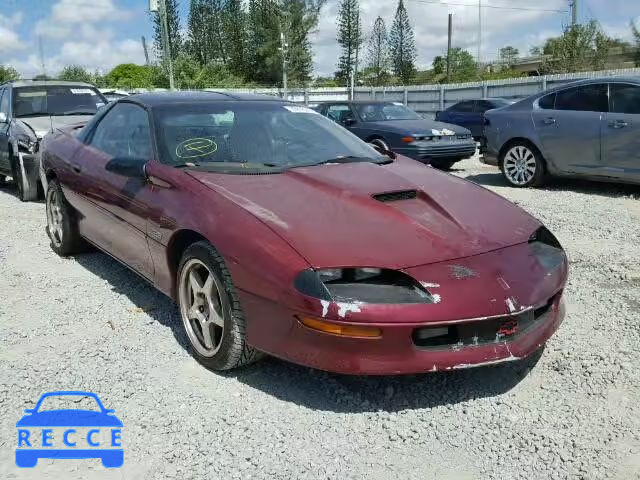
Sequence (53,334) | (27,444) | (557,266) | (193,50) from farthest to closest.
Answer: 1. (193,50)
2. (53,334)
3. (557,266)
4. (27,444)

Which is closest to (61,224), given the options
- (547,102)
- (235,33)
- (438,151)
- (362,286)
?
(362,286)

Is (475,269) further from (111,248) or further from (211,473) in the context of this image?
(111,248)

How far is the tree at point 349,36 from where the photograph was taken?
61.5m

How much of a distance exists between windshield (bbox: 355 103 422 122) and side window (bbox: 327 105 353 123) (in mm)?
194

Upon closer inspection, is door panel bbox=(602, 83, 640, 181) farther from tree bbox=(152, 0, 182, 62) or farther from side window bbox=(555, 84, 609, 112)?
tree bbox=(152, 0, 182, 62)

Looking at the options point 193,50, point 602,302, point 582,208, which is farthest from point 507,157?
point 193,50

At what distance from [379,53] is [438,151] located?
185ft

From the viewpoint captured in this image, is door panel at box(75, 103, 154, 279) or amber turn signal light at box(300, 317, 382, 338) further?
door panel at box(75, 103, 154, 279)

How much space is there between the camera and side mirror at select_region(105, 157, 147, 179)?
3.64 m

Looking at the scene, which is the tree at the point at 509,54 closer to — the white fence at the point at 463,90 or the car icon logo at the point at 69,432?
the white fence at the point at 463,90

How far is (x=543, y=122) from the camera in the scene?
831 centimetres

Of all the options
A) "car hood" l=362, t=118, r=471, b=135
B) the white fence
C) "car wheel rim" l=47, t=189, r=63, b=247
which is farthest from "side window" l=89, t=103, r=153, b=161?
the white fence

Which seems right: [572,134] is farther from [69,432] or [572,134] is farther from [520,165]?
[69,432]

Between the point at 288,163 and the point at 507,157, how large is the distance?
600cm
